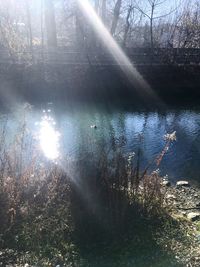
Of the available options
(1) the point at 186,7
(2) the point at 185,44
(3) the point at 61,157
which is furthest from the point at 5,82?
(1) the point at 186,7

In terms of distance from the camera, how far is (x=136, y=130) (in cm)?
2000

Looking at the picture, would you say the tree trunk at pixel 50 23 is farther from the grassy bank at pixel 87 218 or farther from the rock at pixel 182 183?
the grassy bank at pixel 87 218

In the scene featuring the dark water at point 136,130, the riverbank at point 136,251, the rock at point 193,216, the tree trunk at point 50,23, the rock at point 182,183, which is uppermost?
the tree trunk at point 50,23

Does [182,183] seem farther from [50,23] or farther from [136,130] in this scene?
[50,23]

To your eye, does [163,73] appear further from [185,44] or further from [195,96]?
[185,44]

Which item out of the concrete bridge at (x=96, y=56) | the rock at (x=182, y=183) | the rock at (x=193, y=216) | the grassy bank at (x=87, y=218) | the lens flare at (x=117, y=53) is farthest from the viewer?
the lens flare at (x=117, y=53)

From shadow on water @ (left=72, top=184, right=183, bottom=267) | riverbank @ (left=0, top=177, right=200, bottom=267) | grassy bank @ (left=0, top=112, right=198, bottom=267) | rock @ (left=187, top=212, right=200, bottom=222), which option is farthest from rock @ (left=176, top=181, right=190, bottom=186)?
shadow on water @ (left=72, top=184, right=183, bottom=267)

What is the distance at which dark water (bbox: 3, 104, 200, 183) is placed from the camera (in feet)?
47.2

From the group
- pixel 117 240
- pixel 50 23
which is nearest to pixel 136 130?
pixel 117 240

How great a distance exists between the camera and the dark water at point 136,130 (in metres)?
14.4

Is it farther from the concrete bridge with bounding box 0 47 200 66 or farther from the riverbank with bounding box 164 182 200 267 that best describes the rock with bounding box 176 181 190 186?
the concrete bridge with bounding box 0 47 200 66

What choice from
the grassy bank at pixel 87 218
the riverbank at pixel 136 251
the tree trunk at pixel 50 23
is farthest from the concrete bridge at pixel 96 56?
the riverbank at pixel 136 251

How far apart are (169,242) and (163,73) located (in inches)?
1167

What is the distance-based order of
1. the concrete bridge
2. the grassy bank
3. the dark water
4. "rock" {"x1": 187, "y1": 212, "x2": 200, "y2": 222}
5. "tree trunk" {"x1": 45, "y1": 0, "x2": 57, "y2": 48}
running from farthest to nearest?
"tree trunk" {"x1": 45, "y1": 0, "x2": 57, "y2": 48} < the concrete bridge < the dark water < "rock" {"x1": 187, "y1": 212, "x2": 200, "y2": 222} < the grassy bank
